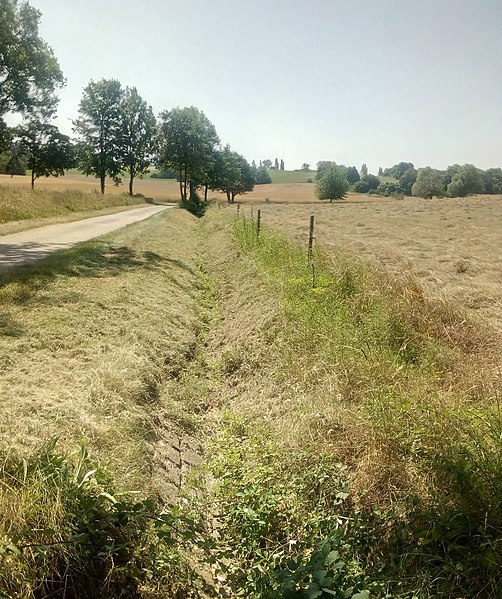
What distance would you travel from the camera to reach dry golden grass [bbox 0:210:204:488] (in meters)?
3.99

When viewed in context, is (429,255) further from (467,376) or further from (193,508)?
(193,508)

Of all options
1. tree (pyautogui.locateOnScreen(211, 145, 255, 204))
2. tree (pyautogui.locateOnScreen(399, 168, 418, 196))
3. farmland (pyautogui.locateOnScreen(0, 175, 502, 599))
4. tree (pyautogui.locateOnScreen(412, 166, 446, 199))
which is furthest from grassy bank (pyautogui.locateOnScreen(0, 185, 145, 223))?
tree (pyautogui.locateOnScreen(399, 168, 418, 196))

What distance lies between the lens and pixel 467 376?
4.74 meters

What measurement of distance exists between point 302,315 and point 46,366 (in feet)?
13.3

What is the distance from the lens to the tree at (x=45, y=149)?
26.2 metres

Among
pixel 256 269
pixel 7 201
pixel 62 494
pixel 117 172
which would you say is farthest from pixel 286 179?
pixel 62 494

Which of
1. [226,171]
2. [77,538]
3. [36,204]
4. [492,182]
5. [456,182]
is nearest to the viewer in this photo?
[77,538]

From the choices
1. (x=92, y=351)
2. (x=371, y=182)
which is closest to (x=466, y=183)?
(x=371, y=182)

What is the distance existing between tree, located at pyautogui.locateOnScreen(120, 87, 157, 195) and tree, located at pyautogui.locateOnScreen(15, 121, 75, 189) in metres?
23.5

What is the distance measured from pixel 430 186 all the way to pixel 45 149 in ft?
279

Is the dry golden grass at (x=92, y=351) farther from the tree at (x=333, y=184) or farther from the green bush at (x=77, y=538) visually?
the tree at (x=333, y=184)

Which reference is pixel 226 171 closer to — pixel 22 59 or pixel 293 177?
pixel 22 59

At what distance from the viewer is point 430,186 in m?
A: 92.0

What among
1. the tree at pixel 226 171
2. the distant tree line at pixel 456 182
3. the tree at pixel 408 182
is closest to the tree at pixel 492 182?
the distant tree line at pixel 456 182
